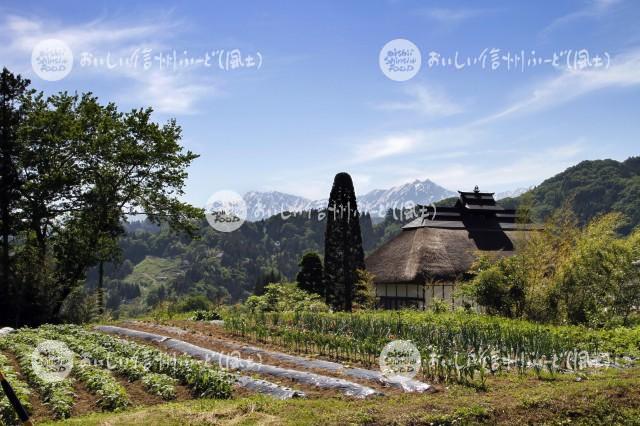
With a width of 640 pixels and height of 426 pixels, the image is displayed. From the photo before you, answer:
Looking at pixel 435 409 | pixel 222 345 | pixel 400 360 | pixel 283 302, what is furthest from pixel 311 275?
pixel 435 409

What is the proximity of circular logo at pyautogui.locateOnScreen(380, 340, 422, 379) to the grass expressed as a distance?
1.48 meters

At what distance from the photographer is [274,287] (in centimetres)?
3356

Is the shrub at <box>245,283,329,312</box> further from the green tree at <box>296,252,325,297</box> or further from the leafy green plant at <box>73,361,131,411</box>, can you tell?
the leafy green plant at <box>73,361,131,411</box>

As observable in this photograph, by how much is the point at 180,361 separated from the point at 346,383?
3.98 metres

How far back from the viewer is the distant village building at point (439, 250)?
34.5 meters

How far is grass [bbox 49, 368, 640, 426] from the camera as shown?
9477mm

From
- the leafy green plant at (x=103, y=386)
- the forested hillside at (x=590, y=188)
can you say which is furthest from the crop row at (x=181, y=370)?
the forested hillside at (x=590, y=188)

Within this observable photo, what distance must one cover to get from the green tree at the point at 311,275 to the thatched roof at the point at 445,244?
13.1 ft

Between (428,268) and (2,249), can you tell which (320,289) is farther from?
(2,249)

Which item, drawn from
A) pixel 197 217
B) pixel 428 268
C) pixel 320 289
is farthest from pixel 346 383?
pixel 320 289

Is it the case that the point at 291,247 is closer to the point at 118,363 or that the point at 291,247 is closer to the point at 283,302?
the point at 283,302

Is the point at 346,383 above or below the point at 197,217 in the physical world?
below

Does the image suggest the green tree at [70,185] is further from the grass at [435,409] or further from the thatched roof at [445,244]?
the grass at [435,409]

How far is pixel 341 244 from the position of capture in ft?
118
